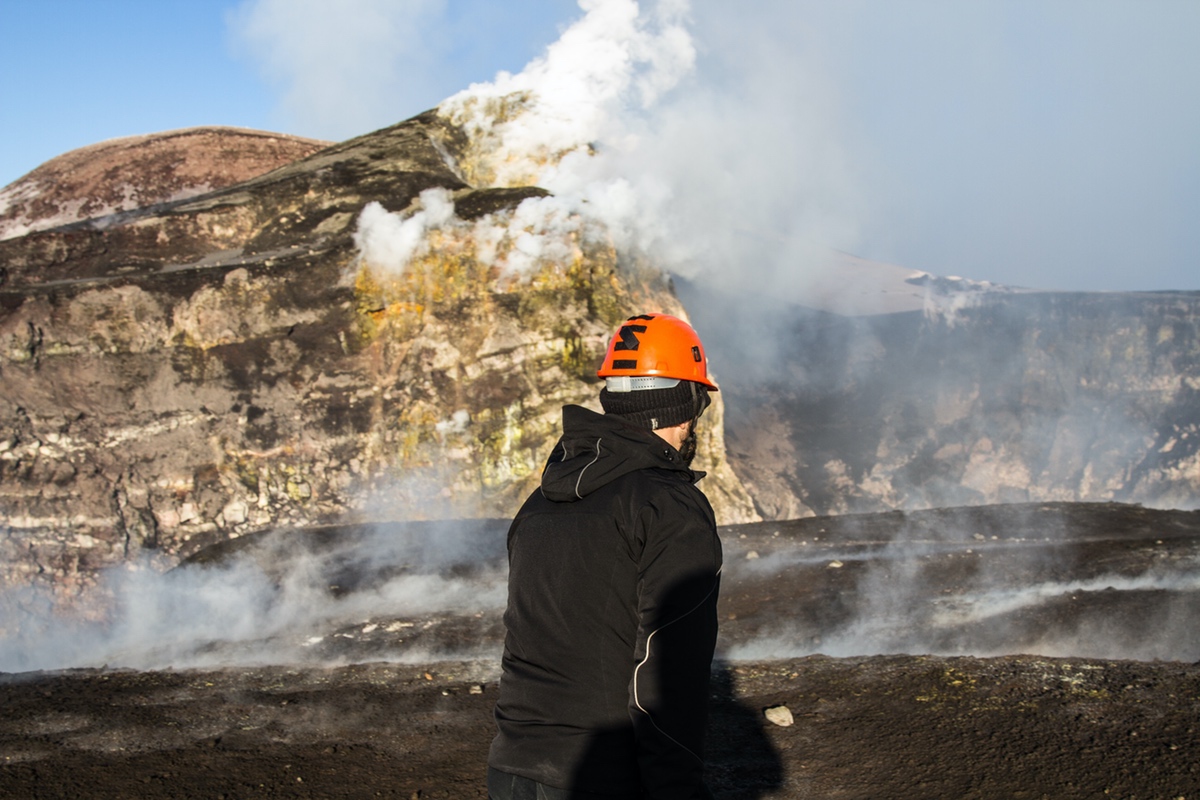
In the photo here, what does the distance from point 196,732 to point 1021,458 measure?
20.6 m

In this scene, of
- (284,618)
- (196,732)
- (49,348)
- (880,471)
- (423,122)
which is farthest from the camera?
(880,471)

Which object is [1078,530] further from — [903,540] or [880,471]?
[880,471]

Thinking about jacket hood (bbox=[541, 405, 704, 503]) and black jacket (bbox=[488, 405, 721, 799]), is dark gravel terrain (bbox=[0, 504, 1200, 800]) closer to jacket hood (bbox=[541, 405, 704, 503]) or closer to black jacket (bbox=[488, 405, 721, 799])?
black jacket (bbox=[488, 405, 721, 799])

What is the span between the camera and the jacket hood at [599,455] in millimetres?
1916

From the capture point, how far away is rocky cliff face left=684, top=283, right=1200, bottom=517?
66.3ft

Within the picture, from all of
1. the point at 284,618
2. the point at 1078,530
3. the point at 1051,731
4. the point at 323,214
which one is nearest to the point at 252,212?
the point at 323,214

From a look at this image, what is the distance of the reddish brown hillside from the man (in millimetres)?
29165

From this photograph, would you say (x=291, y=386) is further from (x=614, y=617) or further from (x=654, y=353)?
(x=614, y=617)

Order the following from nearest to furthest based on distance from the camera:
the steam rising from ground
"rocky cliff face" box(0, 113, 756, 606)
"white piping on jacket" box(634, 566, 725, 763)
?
1. "white piping on jacket" box(634, 566, 725, 763)
2. the steam rising from ground
3. "rocky cliff face" box(0, 113, 756, 606)

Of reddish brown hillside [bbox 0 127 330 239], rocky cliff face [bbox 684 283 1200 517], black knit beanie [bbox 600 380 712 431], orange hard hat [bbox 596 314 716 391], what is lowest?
rocky cliff face [bbox 684 283 1200 517]

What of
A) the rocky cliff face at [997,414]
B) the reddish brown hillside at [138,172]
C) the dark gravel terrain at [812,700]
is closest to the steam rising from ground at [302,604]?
the dark gravel terrain at [812,700]

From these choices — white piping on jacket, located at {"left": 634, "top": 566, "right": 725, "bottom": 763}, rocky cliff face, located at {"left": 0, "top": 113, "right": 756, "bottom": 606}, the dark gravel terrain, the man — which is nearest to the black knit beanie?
the man

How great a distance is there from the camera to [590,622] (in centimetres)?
188

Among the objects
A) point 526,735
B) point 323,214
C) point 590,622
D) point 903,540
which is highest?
point 323,214
